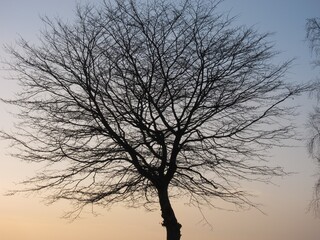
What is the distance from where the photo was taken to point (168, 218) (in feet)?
35.8

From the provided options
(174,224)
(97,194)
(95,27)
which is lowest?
(174,224)

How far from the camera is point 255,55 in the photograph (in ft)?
38.6

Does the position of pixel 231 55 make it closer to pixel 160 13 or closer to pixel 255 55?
pixel 255 55

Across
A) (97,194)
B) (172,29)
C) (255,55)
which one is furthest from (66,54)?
(255,55)

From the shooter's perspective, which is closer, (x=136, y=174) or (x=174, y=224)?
(x=174, y=224)

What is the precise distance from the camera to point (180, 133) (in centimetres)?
1136

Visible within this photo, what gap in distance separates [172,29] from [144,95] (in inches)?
64.3

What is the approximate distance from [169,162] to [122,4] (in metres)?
3.66

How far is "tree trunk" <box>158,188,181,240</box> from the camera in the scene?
1084 centimetres

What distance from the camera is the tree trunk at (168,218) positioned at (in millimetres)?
10836

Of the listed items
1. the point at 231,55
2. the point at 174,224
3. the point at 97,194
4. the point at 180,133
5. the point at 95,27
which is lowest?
the point at 174,224

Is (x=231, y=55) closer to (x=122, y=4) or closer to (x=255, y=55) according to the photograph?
(x=255, y=55)

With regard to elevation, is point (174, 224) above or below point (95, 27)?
below

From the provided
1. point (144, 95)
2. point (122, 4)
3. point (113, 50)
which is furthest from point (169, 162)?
point (122, 4)
